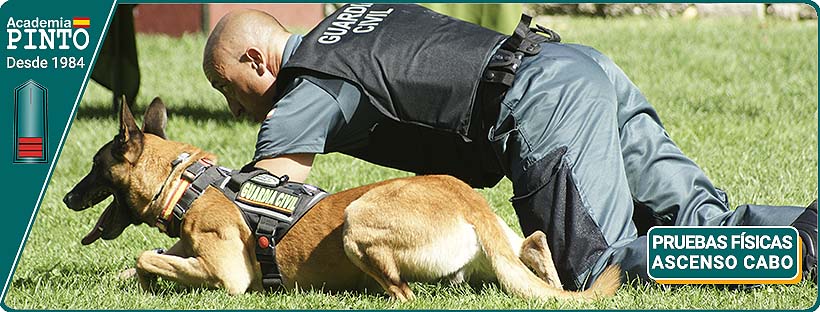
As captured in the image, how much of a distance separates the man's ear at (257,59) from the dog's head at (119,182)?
0.55 metres

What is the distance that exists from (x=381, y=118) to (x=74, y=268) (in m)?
1.70

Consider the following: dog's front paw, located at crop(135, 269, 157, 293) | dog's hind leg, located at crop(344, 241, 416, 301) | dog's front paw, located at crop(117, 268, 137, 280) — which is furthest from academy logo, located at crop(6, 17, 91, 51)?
dog's hind leg, located at crop(344, 241, 416, 301)

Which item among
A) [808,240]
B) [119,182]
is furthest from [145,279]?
[808,240]

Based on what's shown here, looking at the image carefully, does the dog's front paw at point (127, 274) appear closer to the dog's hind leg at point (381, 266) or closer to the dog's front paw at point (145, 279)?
the dog's front paw at point (145, 279)

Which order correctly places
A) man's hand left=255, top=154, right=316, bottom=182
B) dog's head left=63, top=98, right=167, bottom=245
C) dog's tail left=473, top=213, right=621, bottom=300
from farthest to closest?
dog's head left=63, top=98, right=167, bottom=245, man's hand left=255, top=154, right=316, bottom=182, dog's tail left=473, top=213, right=621, bottom=300

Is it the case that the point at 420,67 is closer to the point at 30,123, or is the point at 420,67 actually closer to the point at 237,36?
the point at 237,36

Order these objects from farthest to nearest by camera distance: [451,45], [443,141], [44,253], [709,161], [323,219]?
1. [709,161]
2. [44,253]
3. [443,141]
4. [451,45]
5. [323,219]

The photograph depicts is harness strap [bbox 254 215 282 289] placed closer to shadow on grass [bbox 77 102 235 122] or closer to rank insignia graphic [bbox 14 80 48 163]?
rank insignia graphic [bbox 14 80 48 163]

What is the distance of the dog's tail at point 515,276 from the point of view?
4441 millimetres

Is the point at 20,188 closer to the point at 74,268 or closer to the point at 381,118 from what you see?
the point at 74,268

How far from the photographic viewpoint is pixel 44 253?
595 centimetres

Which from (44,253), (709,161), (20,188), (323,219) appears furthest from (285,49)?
(709,161)

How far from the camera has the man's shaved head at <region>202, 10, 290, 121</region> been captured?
5.31 meters

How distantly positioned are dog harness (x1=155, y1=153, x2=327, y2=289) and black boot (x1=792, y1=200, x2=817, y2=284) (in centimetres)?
200
